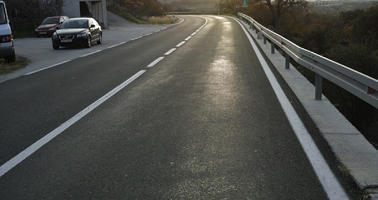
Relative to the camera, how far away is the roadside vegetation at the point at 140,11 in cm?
5881

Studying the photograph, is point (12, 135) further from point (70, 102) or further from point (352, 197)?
point (352, 197)

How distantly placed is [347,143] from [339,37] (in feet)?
150

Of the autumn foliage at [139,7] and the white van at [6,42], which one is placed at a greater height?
the autumn foliage at [139,7]

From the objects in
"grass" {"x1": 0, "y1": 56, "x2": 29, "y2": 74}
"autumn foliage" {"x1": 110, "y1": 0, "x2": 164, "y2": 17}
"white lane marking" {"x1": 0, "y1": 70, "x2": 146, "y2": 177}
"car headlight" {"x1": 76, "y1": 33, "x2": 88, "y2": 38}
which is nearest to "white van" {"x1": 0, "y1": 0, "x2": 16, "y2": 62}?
"grass" {"x1": 0, "y1": 56, "x2": 29, "y2": 74}

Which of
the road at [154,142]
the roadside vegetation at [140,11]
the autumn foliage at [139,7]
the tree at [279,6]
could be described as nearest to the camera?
the road at [154,142]

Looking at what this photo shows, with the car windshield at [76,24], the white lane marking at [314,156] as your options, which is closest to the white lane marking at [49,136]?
the white lane marking at [314,156]

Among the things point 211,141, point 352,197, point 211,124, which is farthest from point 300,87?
point 352,197

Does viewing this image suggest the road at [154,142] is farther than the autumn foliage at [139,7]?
No

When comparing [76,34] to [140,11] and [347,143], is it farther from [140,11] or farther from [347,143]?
[140,11]

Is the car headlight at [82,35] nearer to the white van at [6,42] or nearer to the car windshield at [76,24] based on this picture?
the car windshield at [76,24]

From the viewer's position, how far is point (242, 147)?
16.5ft

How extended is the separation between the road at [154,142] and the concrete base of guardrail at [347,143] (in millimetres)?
358

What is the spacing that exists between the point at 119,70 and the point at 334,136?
7.83 meters

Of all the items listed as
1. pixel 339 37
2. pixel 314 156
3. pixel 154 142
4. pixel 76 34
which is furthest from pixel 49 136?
pixel 339 37
